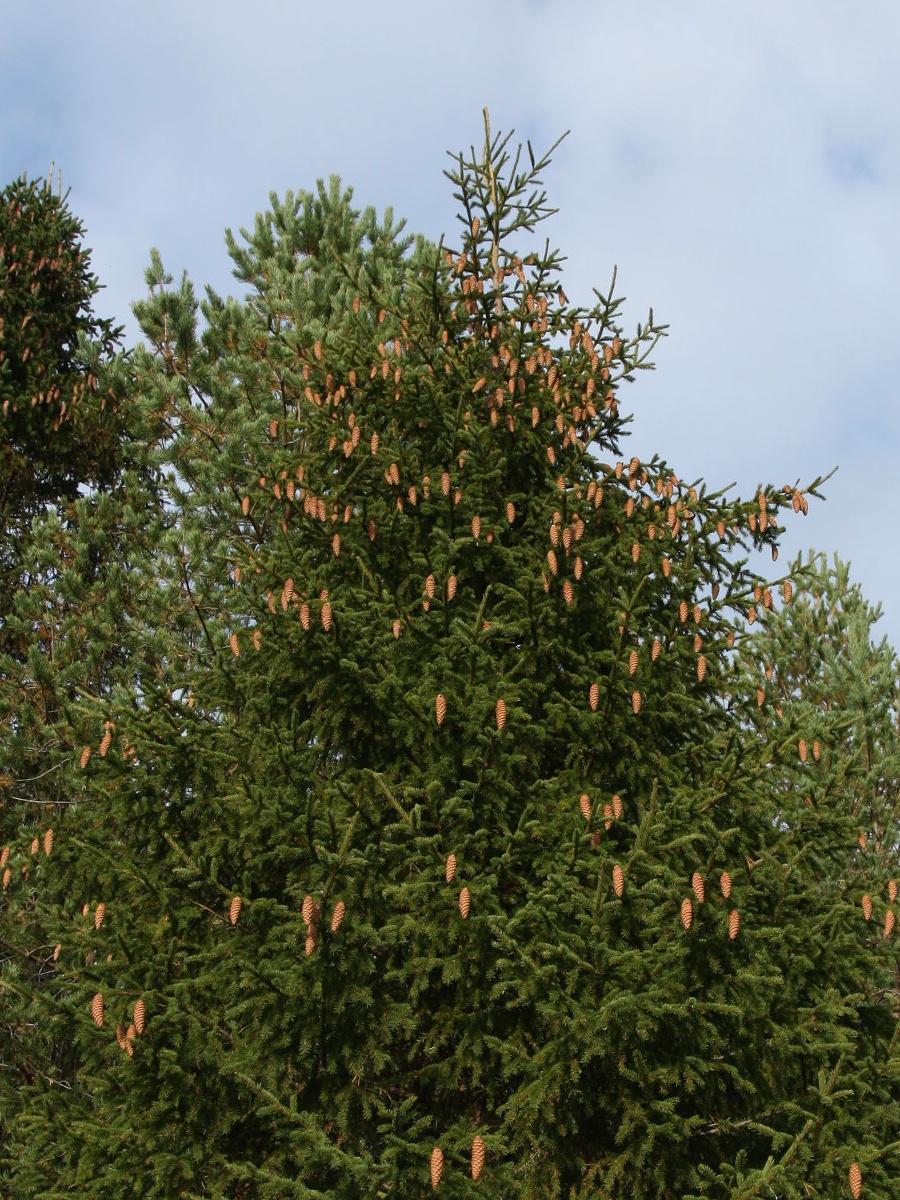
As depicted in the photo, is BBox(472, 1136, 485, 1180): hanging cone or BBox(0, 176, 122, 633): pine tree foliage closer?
BBox(472, 1136, 485, 1180): hanging cone

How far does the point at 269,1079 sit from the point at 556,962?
1.68m

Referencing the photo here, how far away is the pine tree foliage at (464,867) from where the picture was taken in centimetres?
562

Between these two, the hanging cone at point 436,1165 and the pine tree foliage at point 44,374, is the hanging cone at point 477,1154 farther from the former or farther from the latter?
the pine tree foliage at point 44,374

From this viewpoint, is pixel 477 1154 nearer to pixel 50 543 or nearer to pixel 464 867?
pixel 464 867

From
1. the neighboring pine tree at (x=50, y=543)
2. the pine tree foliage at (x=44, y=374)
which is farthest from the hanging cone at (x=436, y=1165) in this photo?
the pine tree foliage at (x=44, y=374)

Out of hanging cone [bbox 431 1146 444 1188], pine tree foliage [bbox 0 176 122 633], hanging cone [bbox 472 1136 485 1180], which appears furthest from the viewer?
pine tree foliage [bbox 0 176 122 633]

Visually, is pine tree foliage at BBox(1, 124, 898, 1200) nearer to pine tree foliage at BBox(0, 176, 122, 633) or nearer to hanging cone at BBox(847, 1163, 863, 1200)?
hanging cone at BBox(847, 1163, 863, 1200)

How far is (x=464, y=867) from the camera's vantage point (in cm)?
591

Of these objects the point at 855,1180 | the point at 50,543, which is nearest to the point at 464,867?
the point at 855,1180

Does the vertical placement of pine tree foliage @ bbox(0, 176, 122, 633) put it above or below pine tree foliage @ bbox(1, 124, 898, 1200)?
above

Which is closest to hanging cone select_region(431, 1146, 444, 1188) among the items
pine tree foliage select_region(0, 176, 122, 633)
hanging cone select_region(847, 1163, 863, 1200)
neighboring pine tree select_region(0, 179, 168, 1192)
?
hanging cone select_region(847, 1163, 863, 1200)

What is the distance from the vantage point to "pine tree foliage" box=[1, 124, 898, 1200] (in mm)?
5625

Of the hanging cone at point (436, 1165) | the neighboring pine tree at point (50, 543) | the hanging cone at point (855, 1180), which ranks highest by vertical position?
the neighboring pine tree at point (50, 543)

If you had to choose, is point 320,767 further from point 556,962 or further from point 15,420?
point 15,420
